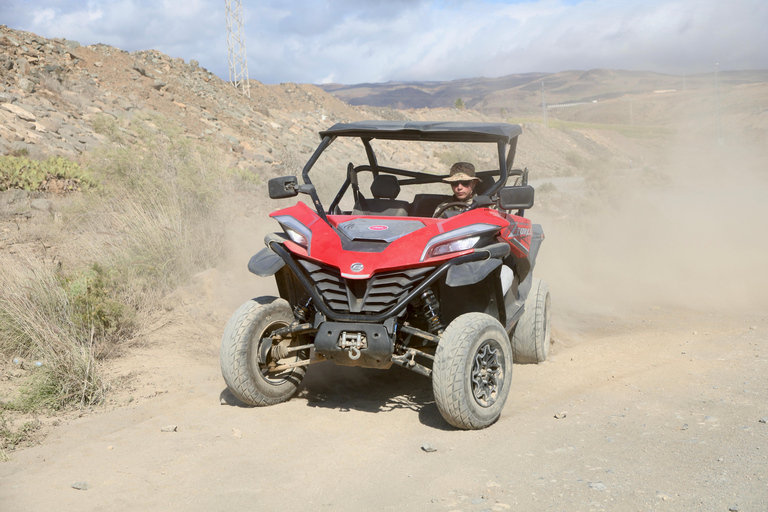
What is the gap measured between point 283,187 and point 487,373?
83.9 inches

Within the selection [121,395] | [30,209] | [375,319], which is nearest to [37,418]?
[121,395]

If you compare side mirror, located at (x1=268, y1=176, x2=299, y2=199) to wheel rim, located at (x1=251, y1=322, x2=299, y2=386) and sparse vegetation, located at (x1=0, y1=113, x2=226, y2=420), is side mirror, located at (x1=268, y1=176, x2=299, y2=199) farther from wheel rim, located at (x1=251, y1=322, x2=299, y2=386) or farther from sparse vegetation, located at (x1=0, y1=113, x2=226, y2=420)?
sparse vegetation, located at (x1=0, y1=113, x2=226, y2=420)

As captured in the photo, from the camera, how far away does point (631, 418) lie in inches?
180

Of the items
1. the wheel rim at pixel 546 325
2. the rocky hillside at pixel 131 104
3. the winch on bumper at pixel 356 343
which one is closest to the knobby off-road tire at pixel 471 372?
the winch on bumper at pixel 356 343

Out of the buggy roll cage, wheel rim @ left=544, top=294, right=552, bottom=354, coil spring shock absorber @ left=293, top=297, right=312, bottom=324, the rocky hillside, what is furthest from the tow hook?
the rocky hillside

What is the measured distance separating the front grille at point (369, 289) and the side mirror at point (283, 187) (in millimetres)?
923

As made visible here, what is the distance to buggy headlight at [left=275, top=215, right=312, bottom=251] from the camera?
4.87 meters

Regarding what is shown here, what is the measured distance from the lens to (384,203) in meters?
6.12

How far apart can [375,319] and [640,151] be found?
66.4 meters

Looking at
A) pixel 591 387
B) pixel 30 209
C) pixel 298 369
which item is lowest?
pixel 591 387

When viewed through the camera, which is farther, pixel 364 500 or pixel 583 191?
pixel 583 191

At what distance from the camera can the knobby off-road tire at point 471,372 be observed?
4332 millimetres

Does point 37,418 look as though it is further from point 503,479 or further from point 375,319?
point 503,479

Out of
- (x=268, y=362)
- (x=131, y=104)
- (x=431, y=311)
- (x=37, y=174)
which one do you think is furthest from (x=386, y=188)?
(x=131, y=104)
